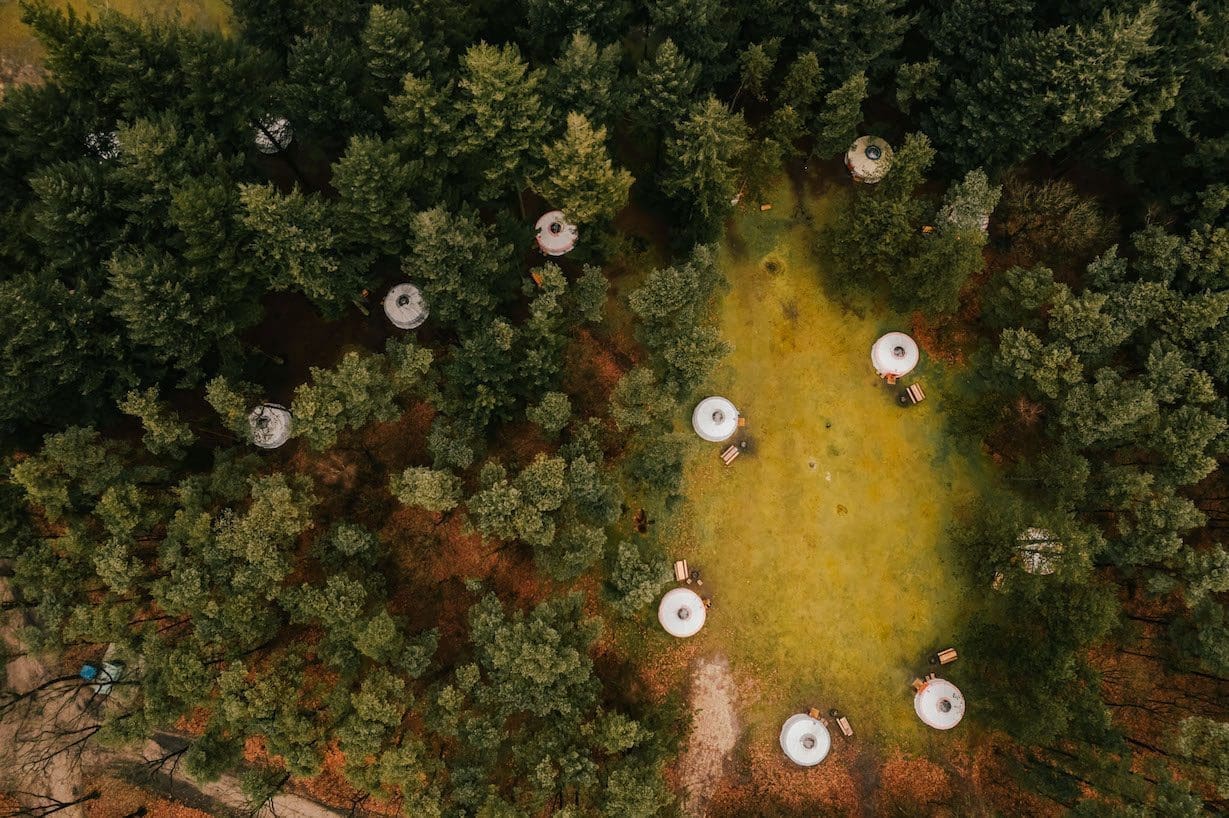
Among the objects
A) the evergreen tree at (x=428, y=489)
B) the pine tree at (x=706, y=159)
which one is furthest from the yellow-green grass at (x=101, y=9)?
the evergreen tree at (x=428, y=489)

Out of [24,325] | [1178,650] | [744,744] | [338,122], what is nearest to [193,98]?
[338,122]

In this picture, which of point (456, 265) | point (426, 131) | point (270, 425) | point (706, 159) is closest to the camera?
point (426, 131)

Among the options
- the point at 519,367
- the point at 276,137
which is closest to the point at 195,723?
the point at 519,367

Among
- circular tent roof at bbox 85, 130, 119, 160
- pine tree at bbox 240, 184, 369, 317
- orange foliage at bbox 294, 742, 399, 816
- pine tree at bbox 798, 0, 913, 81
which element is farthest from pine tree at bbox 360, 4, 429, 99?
orange foliage at bbox 294, 742, 399, 816

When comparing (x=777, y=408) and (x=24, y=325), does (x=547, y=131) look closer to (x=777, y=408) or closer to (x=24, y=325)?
(x=777, y=408)

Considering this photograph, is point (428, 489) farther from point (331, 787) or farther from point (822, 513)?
point (822, 513)

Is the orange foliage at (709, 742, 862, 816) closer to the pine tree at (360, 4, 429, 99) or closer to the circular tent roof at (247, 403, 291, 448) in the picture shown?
the circular tent roof at (247, 403, 291, 448)
